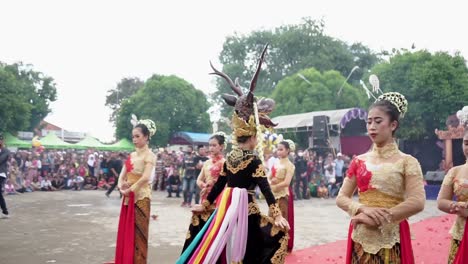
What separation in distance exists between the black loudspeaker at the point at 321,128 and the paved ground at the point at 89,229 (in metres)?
7.61

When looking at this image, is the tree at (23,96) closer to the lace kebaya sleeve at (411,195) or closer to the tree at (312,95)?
the tree at (312,95)

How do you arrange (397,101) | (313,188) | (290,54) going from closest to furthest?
(397,101), (313,188), (290,54)

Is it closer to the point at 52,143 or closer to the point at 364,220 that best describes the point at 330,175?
the point at 364,220

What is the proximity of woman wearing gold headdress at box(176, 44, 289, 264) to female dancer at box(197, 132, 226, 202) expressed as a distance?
2389mm

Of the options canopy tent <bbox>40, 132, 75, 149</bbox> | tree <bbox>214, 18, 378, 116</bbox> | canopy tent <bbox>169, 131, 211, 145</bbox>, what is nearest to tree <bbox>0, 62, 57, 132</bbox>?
canopy tent <bbox>40, 132, 75, 149</bbox>

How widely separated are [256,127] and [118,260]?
2784 mm

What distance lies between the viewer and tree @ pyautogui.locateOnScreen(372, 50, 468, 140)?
2167 cm

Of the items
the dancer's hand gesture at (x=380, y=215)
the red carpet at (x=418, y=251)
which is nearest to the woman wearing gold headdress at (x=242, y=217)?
the dancer's hand gesture at (x=380, y=215)

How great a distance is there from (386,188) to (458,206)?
4.11ft

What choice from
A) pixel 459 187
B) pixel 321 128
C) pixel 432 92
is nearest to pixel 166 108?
pixel 321 128

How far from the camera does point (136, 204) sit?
19.6 ft

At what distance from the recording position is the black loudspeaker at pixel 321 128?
23.3m

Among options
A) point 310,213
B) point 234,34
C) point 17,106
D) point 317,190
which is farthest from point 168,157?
point 234,34

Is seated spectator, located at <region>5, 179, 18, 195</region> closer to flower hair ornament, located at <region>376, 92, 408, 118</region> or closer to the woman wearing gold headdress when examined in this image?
the woman wearing gold headdress
